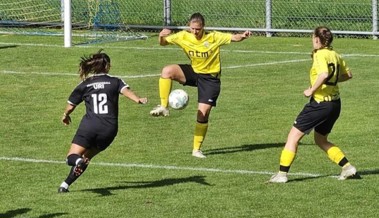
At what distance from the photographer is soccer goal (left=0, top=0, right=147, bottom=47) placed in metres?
29.3

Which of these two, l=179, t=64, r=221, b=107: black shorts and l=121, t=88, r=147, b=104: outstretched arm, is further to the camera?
l=179, t=64, r=221, b=107: black shorts

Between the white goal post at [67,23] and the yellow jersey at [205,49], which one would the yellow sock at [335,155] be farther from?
the white goal post at [67,23]

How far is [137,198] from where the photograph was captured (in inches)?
454

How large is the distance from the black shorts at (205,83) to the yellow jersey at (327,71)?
2.48 metres

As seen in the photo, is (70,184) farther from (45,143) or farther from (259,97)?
(259,97)

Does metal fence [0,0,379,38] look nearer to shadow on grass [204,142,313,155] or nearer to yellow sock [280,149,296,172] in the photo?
shadow on grass [204,142,313,155]

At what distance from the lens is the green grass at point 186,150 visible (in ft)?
36.9

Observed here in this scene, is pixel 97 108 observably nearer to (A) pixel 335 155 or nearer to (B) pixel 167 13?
(A) pixel 335 155

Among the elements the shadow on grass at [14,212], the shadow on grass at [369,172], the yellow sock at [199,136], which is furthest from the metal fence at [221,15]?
the shadow on grass at [14,212]

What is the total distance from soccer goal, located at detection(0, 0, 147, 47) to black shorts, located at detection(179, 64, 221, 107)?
13758 mm

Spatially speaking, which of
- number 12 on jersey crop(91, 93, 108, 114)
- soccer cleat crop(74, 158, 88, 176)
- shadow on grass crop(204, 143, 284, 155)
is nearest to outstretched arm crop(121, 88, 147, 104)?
number 12 on jersey crop(91, 93, 108, 114)

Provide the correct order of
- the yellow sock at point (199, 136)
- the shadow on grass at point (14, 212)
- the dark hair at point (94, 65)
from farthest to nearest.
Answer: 1. the yellow sock at point (199, 136)
2. the dark hair at point (94, 65)
3. the shadow on grass at point (14, 212)

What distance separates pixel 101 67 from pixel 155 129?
4588mm

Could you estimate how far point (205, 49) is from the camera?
14539mm
